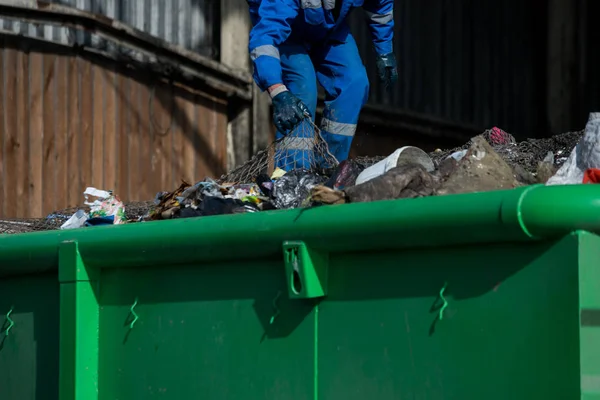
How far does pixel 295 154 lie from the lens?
Result: 13.0 ft

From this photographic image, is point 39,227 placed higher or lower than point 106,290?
higher

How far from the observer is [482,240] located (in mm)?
1875

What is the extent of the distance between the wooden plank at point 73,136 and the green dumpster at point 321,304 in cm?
497

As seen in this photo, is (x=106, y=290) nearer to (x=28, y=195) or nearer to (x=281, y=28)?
(x=281, y=28)

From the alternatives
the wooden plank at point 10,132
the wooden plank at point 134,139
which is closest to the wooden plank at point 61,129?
the wooden plank at point 10,132

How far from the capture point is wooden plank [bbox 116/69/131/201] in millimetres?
7945

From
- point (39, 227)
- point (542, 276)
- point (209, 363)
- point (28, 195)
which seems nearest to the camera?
point (542, 276)

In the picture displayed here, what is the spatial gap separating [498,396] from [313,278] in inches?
17.8

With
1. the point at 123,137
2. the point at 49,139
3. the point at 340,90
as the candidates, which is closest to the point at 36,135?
the point at 49,139

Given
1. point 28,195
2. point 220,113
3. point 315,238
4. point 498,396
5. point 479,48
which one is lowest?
point 498,396

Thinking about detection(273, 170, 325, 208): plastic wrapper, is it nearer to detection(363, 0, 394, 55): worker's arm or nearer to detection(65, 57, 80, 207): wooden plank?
detection(363, 0, 394, 55): worker's arm

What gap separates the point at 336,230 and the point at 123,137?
20.1ft

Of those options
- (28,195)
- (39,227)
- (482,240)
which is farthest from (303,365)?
(28,195)

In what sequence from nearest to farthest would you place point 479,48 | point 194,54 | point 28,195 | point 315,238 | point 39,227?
point 315,238, point 39,227, point 28,195, point 194,54, point 479,48
